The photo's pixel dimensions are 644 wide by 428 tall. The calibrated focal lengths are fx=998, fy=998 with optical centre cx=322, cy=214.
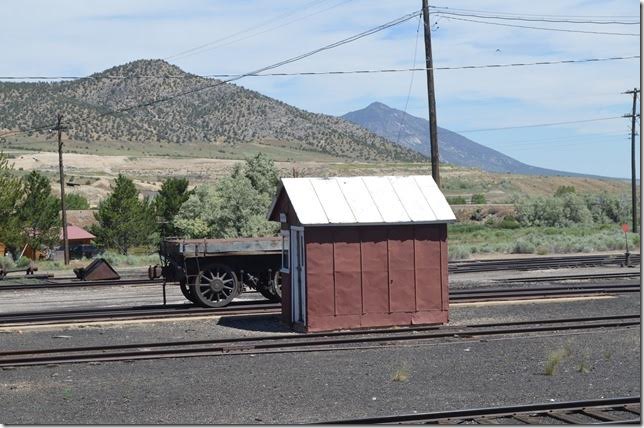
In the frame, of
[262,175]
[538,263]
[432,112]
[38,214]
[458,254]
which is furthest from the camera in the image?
[262,175]

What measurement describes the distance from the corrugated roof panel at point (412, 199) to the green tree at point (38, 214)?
1545 inches

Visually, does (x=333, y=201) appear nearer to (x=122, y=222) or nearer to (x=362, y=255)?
(x=362, y=255)

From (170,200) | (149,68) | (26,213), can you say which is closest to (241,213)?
(26,213)

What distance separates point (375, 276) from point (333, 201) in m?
1.73

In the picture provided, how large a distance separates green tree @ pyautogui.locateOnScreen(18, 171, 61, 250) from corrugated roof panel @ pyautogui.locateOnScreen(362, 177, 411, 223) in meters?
39.1

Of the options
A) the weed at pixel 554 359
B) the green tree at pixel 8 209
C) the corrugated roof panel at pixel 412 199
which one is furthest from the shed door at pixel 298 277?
the green tree at pixel 8 209

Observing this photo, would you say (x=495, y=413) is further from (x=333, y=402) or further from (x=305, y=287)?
(x=305, y=287)

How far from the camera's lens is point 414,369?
50.2 ft

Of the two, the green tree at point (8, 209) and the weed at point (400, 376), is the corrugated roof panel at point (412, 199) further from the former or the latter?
the green tree at point (8, 209)

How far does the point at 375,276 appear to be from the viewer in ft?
64.8

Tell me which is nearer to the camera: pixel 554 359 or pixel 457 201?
pixel 554 359

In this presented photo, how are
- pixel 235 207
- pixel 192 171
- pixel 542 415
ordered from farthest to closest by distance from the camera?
pixel 192 171
pixel 235 207
pixel 542 415

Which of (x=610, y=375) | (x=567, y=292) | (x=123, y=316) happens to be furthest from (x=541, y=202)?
(x=610, y=375)

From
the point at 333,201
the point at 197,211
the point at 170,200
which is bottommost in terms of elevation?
the point at 197,211
